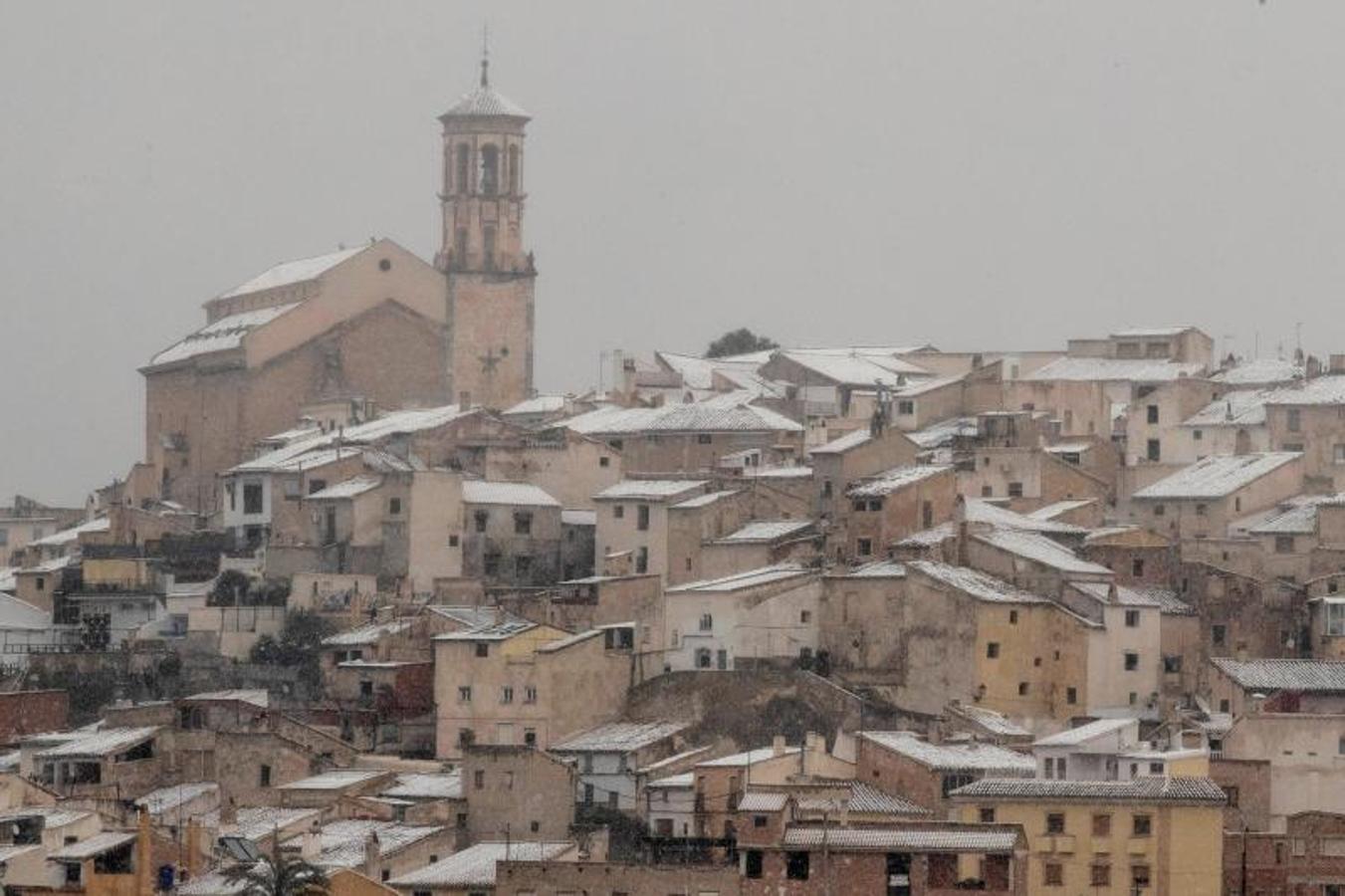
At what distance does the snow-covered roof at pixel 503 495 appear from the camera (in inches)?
A: 3440

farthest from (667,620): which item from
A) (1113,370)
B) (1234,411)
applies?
(1113,370)

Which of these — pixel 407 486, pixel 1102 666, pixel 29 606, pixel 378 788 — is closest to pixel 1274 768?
pixel 1102 666

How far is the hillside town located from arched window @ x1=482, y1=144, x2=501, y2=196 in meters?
0.07

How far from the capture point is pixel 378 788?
253 ft

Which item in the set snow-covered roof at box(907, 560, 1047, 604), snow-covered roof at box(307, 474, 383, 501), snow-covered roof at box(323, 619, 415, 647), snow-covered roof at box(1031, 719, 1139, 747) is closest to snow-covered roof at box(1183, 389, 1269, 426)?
snow-covered roof at box(907, 560, 1047, 604)

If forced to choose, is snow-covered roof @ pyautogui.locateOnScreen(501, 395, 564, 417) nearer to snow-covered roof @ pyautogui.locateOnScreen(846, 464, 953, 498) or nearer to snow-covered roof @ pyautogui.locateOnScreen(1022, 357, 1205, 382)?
snow-covered roof @ pyautogui.locateOnScreen(1022, 357, 1205, 382)

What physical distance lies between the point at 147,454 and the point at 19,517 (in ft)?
19.8

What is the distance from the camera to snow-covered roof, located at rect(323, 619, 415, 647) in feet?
272

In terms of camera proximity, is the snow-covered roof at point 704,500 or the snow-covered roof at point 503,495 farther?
the snow-covered roof at point 503,495

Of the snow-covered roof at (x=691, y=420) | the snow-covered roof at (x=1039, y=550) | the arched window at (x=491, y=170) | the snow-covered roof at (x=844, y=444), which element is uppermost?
the arched window at (x=491, y=170)

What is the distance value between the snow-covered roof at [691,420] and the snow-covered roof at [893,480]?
20.8 ft

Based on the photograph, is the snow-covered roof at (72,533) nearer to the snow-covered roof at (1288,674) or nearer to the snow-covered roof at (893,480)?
the snow-covered roof at (893,480)

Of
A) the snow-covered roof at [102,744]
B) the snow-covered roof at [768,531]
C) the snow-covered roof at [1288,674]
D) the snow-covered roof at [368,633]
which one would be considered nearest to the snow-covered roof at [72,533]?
the snow-covered roof at [368,633]

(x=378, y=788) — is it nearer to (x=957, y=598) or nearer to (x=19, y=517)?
(x=957, y=598)
